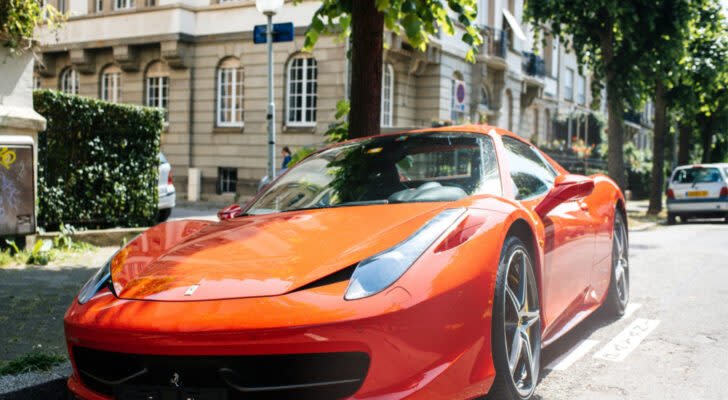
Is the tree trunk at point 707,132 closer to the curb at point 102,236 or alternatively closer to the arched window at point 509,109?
the arched window at point 509,109

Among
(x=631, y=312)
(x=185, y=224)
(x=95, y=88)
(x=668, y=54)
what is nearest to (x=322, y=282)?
(x=185, y=224)

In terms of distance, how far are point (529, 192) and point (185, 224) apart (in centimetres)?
193

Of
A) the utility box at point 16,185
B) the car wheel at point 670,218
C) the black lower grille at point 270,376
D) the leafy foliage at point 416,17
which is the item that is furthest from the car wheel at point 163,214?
the car wheel at point 670,218

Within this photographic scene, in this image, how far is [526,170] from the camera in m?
4.18

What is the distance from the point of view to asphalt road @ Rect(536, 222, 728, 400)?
3.66 m

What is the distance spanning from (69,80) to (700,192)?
22.7 m

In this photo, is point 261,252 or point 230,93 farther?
point 230,93

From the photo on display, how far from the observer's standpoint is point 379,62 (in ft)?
23.8

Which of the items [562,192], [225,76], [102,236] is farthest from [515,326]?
[225,76]

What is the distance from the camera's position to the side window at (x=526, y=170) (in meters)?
3.92

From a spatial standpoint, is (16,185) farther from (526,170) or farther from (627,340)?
(627,340)

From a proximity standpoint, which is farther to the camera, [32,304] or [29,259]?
[29,259]

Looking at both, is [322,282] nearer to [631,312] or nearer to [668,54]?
[631,312]

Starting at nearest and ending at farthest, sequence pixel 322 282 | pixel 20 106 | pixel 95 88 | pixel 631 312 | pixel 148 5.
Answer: pixel 322 282
pixel 631 312
pixel 20 106
pixel 148 5
pixel 95 88
